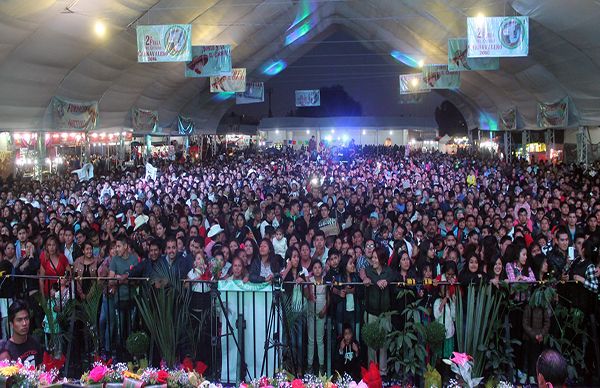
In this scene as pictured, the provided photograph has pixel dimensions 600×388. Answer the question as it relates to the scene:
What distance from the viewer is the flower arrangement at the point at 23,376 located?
13.3 feet

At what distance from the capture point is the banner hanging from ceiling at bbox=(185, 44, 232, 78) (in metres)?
20.3

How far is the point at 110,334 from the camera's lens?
657cm

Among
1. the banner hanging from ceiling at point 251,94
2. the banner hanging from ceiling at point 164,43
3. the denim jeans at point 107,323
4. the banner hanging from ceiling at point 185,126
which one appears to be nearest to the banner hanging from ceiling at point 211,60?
the banner hanging from ceiling at point 164,43

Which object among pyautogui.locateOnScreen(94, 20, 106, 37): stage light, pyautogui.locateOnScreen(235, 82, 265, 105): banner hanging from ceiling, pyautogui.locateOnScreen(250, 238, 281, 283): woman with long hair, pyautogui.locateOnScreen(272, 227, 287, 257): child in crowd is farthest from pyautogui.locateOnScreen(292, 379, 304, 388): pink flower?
pyautogui.locateOnScreen(235, 82, 265, 105): banner hanging from ceiling

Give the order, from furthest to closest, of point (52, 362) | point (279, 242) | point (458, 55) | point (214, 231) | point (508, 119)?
point (508, 119) → point (458, 55) → point (214, 231) → point (279, 242) → point (52, 362)

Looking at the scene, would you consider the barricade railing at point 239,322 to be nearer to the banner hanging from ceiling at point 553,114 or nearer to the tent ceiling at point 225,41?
the tent ceiling at point 225,41

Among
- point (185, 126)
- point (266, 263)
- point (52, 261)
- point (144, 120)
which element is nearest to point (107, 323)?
point (52, 261)

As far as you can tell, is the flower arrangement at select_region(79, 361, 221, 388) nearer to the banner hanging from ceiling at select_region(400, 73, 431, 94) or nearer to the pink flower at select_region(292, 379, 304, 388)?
the pink flower at select_region(292, 379, 304, 388)

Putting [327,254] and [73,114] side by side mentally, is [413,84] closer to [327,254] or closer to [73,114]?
[73,114]

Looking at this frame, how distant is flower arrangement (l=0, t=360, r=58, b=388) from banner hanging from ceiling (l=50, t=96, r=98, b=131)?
17779 millimetres

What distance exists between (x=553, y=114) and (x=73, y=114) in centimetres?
1881

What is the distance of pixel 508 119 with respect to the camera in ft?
103

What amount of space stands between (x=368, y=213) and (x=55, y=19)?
10.1 m

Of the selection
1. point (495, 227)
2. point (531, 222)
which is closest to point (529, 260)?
point (495, 227)
